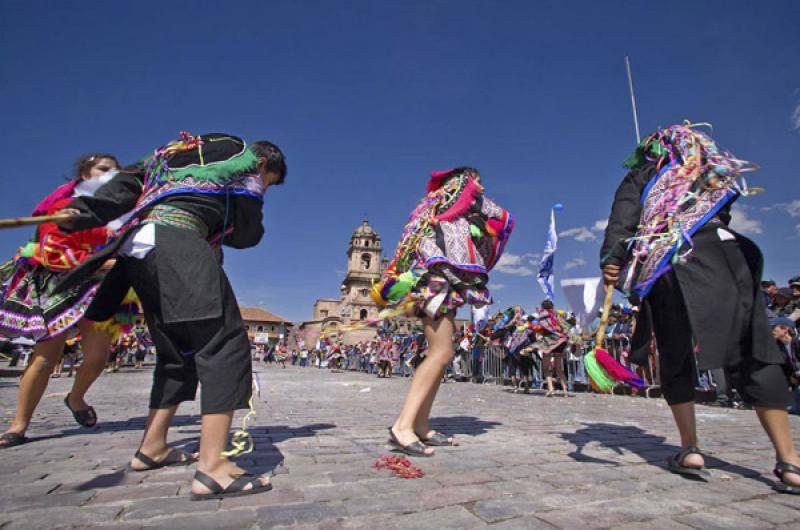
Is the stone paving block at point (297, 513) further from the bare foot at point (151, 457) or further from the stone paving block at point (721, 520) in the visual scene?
the stone paving block at point (721, 520)

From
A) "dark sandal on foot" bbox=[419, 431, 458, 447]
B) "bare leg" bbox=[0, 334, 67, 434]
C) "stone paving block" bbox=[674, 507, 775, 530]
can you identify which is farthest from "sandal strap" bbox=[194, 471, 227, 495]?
"bare leg" bbox=[0, 334, 67, 434]

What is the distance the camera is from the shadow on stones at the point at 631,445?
2.67 meters

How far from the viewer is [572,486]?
2.18 m

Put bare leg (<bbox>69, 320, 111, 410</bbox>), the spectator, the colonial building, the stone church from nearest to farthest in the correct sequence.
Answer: bare leg (<bbox>69, 320, 111, 410</bbox>) < the spectator < the stone church < the colonial building

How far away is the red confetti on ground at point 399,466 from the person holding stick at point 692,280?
146 centimetres

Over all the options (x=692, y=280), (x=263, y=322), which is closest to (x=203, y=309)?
(x=692, y=280)

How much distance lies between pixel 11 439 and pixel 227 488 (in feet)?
7.38

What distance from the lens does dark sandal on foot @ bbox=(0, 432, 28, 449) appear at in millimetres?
3062

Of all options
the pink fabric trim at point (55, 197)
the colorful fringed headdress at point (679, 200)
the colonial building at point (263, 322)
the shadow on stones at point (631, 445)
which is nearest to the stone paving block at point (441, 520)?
the shadow on stones at point (631, 445)

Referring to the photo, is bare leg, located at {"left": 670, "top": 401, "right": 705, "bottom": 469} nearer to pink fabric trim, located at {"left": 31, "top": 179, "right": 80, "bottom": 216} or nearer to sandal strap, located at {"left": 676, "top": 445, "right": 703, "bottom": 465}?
sandal strap, located at {"left": 676, "top": 445, "right": 703, "bottom": 465}

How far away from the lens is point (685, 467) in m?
2.44

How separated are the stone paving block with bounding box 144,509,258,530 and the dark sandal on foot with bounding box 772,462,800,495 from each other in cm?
243

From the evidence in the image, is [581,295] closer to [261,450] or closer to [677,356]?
[677,356]

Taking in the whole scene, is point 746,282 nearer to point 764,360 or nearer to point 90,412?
point 764,360
